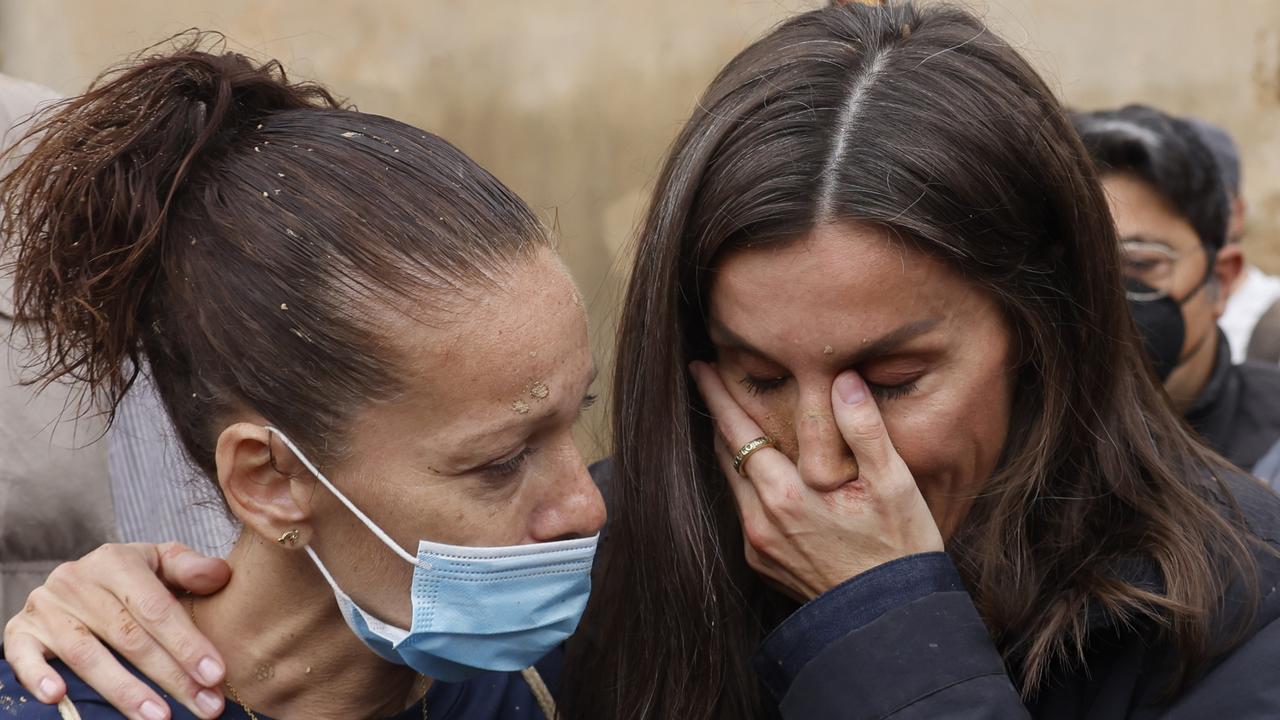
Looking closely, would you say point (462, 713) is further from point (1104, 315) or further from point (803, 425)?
point (1104, 315)

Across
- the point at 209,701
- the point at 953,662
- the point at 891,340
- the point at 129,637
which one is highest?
the point at 891,340

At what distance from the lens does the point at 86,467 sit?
2.74m

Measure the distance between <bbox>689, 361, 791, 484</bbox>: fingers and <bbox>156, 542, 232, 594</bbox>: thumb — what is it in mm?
902

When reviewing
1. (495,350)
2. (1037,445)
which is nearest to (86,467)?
(495,350)

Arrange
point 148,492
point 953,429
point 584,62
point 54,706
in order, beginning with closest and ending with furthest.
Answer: point 54,706 < point 953,429 < point 148,492 < point 584,62

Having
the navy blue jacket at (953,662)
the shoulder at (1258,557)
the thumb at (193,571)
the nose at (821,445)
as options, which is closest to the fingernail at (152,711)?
the thumb at (193,571)

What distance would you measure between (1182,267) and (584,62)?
9.81 feet

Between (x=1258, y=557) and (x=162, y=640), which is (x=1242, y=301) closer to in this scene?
(x=1258, y=557)

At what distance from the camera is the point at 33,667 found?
6.47 feet

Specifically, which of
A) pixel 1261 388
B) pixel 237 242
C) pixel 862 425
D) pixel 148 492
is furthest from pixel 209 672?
pixel 1261 388

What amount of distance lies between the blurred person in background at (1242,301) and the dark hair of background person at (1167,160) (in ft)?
0.91

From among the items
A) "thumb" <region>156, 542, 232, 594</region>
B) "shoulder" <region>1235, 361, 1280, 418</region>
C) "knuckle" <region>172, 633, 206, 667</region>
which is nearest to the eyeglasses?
"shoulder" <region>1235, 361, 1280, 418</region>

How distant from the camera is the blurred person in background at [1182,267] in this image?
13.1 ft

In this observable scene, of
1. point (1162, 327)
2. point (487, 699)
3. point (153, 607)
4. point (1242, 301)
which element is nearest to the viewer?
point (153, 607)
